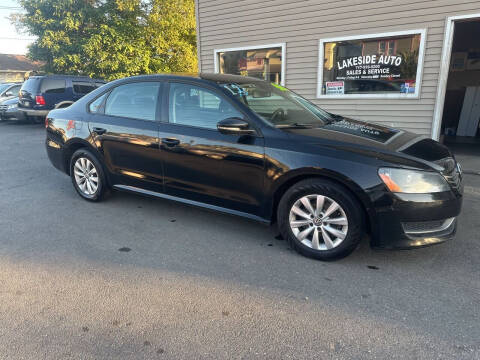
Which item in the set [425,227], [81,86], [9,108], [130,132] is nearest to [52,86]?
[81,86]

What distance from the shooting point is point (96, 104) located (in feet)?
13.8

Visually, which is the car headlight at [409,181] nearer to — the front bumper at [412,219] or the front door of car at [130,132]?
the front bumper at [412,219]

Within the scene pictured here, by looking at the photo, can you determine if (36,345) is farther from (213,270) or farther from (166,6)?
(166,6)

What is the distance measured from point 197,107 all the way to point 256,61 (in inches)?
218

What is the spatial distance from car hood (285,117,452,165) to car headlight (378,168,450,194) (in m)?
0.15

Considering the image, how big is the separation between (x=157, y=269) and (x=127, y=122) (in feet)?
5.99

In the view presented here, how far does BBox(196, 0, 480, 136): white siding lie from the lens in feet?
20.9

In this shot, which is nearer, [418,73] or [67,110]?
[67,110]

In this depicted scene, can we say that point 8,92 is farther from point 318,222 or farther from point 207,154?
point 318,222

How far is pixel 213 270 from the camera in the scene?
284 cm

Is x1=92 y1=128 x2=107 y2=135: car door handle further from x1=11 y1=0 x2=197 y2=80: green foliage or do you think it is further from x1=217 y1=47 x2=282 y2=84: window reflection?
x1=11 y1=0 x2=197 y2=80: green foliage

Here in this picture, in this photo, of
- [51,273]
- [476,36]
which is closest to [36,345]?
[51,273]

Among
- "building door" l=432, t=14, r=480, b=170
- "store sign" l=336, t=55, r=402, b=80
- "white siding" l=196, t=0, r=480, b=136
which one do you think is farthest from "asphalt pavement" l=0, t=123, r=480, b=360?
"building door" l=432, t=14, r=480, b=170

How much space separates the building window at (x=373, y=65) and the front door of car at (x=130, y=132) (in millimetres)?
4925
